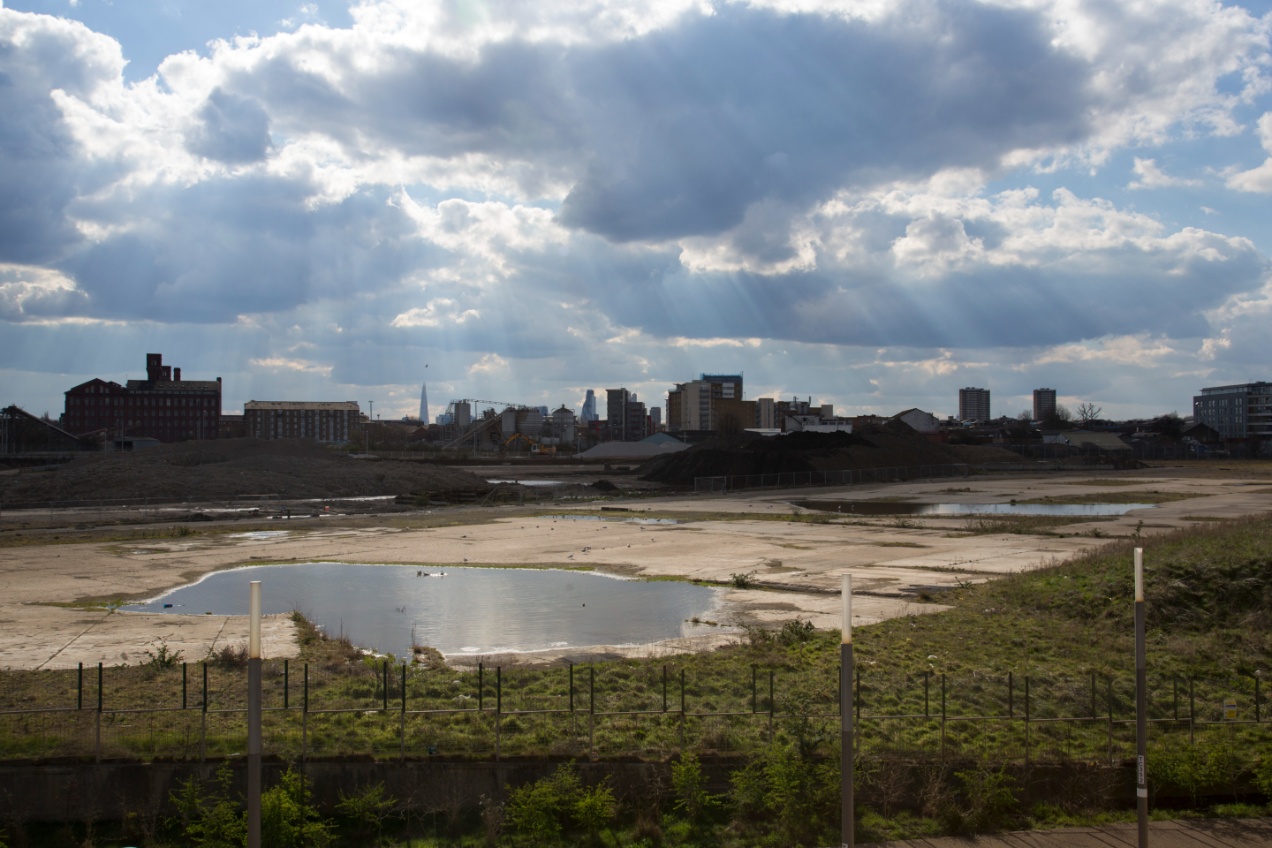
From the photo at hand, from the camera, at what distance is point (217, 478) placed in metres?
75.8

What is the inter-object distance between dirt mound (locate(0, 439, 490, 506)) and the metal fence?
61.1m

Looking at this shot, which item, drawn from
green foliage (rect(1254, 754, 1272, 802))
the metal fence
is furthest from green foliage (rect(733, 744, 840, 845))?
green foliage (rect(1254, 754, 1272, 802))

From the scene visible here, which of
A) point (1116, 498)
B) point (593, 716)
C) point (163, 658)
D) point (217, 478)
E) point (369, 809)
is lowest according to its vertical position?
point (369, 809)

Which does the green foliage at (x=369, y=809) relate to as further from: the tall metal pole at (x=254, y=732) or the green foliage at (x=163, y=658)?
the green foliage at (x=163, y=658)

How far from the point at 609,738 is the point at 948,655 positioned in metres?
8.41

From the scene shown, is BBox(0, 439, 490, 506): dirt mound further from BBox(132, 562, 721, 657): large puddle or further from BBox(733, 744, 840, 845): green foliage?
BBox(733, 744, 840, 845): green foliage

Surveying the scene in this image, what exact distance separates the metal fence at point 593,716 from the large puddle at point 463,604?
4894 mm

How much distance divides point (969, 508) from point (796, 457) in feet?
113

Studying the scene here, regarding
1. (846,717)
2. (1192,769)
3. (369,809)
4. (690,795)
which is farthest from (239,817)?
(1192,769)

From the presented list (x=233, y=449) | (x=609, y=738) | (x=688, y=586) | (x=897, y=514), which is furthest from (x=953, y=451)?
(x=609, y=738)

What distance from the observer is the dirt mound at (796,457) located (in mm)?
Answer: 99062

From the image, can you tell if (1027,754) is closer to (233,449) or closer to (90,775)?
(90,775)

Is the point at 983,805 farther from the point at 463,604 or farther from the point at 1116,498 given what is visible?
the point at 1116,498

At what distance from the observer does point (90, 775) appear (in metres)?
12.1
